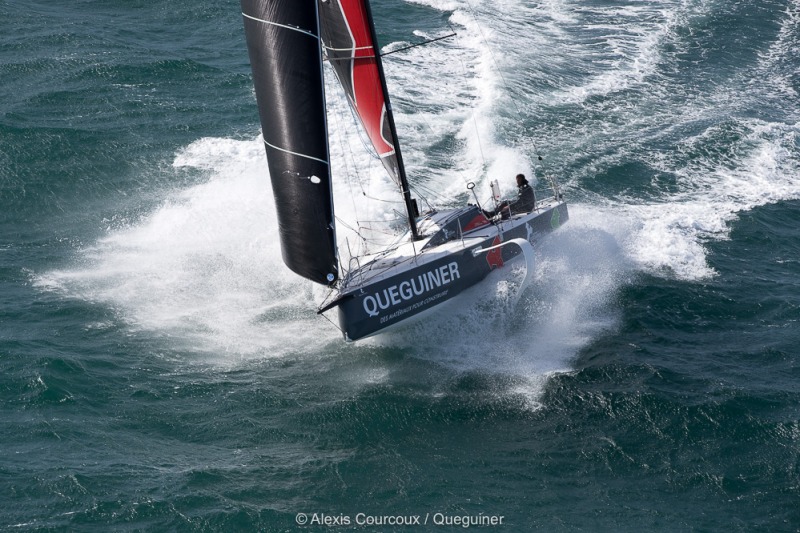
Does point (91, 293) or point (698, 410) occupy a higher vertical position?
point (91, 293)

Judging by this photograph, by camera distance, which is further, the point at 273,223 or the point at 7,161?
the point at 7,161

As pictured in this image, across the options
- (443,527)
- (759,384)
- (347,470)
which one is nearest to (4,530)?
(347,470)

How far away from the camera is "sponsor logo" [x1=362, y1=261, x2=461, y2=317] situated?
13.3 metres

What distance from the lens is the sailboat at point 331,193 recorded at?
1254cm

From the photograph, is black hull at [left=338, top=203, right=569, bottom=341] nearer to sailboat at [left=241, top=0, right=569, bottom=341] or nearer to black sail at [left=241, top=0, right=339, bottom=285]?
sailboat at [left=241, top=0, right=569, bottom=341]

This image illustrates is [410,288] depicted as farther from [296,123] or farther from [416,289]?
[296,123]

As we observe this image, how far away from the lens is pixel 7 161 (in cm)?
1867

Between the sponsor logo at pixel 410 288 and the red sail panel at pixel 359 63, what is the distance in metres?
1.89

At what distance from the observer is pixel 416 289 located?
13.6 meters

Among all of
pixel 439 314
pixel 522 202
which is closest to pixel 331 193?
pixel 439 314

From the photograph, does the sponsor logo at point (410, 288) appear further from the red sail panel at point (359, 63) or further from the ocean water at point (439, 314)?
the red sail panel at point (359, 63)

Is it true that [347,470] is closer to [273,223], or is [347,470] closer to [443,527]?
[443,527]

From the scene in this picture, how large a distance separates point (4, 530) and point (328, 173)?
6071mm

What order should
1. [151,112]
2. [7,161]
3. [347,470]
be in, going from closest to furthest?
1. [347,470]
2. [7,161]
3. [151,112]
